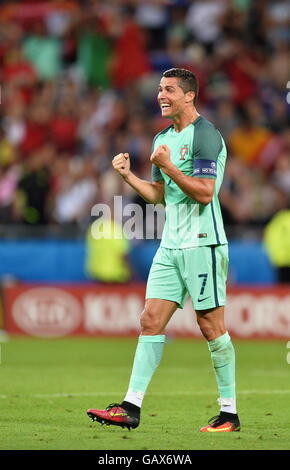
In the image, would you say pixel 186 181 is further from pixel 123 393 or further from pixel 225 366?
pixel 123 393

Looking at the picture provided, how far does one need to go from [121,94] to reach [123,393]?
10581 millimetres

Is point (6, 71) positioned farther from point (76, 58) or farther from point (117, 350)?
point (117, 350)

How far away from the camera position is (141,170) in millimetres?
17453

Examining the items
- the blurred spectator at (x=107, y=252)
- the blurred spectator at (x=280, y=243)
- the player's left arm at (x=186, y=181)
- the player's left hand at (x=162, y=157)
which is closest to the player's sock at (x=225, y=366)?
the player's left arm at (x=186, y=181)

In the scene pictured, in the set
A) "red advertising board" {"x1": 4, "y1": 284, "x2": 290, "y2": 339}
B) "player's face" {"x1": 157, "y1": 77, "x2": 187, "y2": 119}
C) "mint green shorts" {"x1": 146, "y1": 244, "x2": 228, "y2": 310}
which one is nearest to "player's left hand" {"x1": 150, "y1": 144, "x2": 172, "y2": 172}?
"player's face" {"x1": 157, "y1": 77, "x2": 187, "y2": 119}

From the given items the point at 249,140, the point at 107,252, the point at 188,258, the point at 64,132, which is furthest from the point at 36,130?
the point at 188,258

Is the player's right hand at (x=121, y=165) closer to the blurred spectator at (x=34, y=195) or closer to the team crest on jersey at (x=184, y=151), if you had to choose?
the team crest on jersey at (x=184, y=151)

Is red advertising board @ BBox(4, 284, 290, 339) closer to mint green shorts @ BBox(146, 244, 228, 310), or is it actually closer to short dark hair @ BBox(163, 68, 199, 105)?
mint green shorts @ BBox(146, 244, 228, 310)

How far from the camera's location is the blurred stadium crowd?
17.0m

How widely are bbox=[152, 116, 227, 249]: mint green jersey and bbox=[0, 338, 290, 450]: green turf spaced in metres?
1.30

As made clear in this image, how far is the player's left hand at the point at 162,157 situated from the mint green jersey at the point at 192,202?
21cm

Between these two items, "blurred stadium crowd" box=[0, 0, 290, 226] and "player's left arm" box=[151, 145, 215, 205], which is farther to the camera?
"blurred stadium crowd" box=[0, 0, 290, 226]
